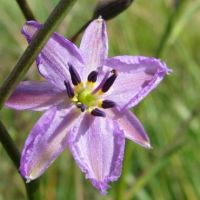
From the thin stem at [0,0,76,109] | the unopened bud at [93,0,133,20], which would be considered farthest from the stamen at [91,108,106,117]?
the thin stem at [0,0,76,109]

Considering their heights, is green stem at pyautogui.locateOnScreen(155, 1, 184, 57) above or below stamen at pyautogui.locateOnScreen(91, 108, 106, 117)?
below

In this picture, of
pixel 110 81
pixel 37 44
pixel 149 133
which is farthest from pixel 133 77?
pixel 149 133

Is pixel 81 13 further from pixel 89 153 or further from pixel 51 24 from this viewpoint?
pixel 51 24

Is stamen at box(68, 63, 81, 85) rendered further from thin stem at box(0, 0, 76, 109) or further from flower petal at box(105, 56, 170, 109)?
thin stem at box(0, 0, 76, 109)

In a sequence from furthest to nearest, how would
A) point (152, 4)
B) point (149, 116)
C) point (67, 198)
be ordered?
1. point (152, 4)
2. point (149, 116)
3. point (67, 198)

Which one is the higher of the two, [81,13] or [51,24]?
[51,24]

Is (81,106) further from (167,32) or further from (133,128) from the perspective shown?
(167,32)

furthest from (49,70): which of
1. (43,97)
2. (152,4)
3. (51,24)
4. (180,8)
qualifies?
(152,4)
